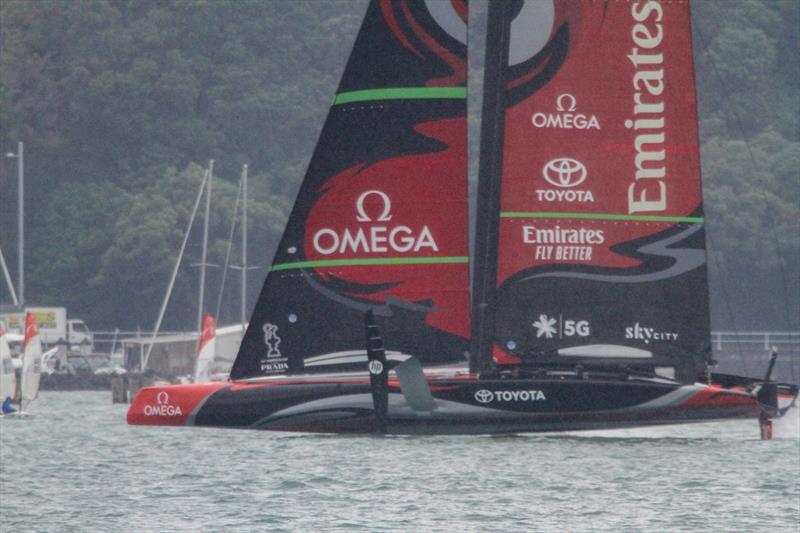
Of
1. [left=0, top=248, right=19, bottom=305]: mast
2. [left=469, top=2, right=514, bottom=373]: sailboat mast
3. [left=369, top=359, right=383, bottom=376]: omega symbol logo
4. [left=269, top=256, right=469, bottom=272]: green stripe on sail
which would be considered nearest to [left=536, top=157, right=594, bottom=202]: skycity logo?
[left=469, top=2, right=514, bottom=373]: sailboat mast

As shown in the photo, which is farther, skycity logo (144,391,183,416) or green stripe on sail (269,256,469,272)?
green stripe on sail (269,256,469,272)

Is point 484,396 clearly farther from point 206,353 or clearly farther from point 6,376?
point 206,353

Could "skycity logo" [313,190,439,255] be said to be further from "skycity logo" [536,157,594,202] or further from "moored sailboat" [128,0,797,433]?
"skycity logo" [536,157,594,202]

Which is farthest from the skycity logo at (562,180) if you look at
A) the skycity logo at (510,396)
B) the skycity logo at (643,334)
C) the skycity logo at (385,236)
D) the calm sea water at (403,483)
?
the calm sea water at (403,483)

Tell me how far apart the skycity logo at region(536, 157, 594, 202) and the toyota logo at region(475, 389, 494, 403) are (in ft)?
8.89

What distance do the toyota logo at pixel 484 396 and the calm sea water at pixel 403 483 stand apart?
69 cm

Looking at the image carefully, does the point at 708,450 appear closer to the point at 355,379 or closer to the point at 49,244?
the point at 355,379

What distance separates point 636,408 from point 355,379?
11.9ft

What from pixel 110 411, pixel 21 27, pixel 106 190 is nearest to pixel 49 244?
pixel 106 190

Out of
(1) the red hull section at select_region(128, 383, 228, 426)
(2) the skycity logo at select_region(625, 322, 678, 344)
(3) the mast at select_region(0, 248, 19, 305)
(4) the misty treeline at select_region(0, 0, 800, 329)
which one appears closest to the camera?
(1) the red hull section at select_region(128, 383, 228, 426)

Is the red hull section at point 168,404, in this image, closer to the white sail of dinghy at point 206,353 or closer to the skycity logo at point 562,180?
the skycity logo at point 562,180

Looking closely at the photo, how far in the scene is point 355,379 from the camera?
27.6 metres

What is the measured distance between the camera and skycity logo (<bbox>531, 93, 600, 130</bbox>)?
27719mm

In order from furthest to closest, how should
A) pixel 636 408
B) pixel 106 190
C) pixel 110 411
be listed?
pixel 106 190 < pixel 110 411 < pixel 636 408
